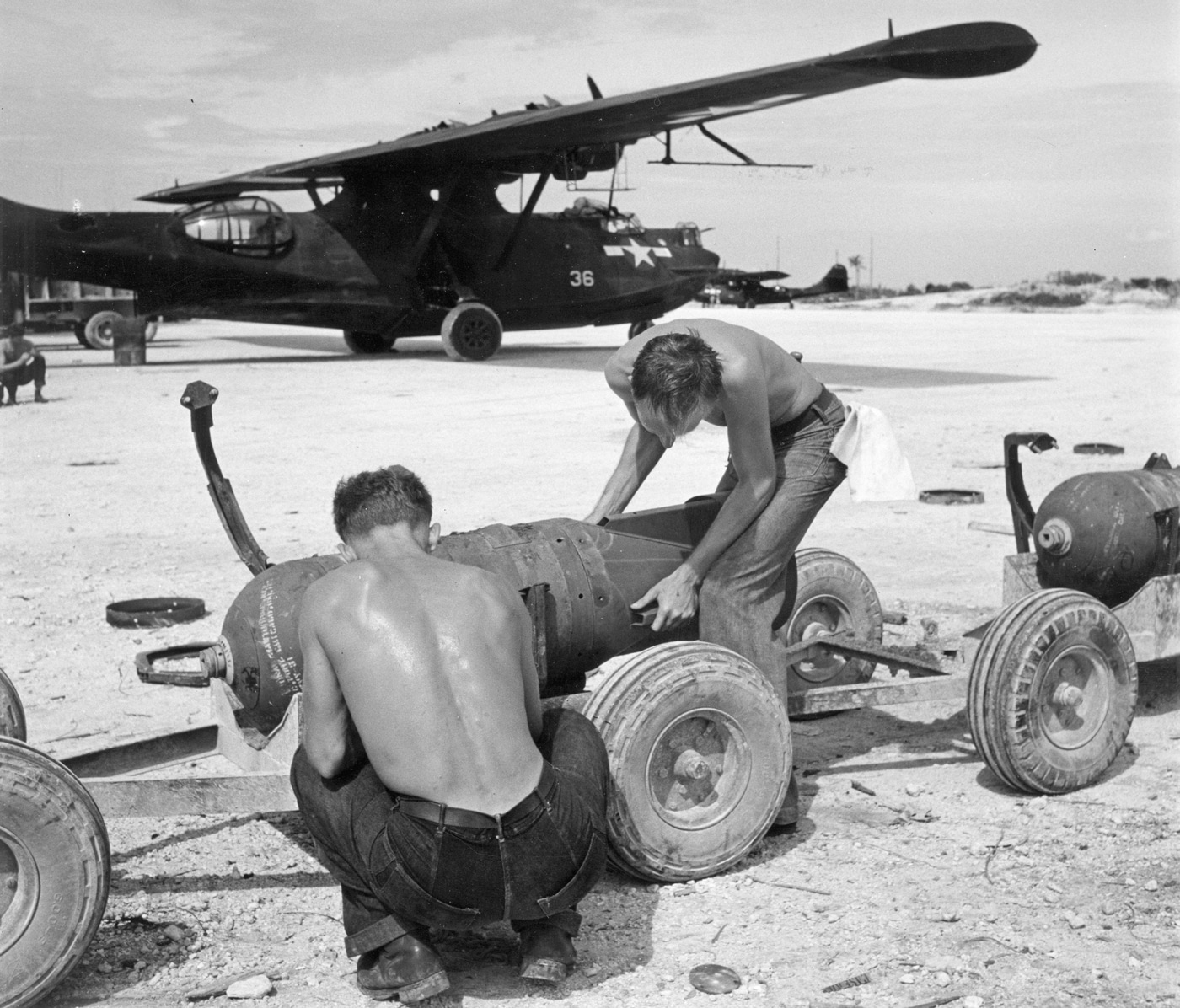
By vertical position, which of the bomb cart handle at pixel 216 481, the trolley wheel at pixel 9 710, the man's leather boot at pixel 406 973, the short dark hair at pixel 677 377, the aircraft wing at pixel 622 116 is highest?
the aircraft wing at pixel 622 116

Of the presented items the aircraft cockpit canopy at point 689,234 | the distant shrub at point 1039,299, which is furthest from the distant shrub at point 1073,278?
the aircraft cockpit canopy at point 689,234

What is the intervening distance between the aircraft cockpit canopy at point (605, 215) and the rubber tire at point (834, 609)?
19.4 metres

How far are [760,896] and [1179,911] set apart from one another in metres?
1.18

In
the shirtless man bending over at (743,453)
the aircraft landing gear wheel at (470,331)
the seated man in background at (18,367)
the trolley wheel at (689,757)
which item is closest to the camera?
the trolley wheel at (689,757)

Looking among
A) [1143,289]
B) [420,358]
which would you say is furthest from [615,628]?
[1143,289]

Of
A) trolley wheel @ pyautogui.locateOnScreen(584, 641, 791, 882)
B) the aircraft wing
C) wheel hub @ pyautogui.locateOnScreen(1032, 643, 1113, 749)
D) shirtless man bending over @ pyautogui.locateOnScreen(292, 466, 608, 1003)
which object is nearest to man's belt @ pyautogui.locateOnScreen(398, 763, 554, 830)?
shirtless man bending over @ pyautogui.locateOnScreen(292, 466, 608, 1003)

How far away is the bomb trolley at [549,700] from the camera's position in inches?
134

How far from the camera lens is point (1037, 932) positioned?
3881mm

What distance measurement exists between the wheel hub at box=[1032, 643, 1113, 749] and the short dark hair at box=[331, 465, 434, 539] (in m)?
2.41

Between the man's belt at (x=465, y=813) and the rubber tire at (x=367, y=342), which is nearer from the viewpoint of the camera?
the man's belt at (x=465, y=813)

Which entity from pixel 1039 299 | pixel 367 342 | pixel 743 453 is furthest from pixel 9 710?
pixel 1039 299

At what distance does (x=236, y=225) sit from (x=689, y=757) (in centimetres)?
1870

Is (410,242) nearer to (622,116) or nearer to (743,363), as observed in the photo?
(622,116)

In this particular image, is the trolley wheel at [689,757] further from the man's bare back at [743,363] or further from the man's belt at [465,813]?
the man's bare back at [743,363]
